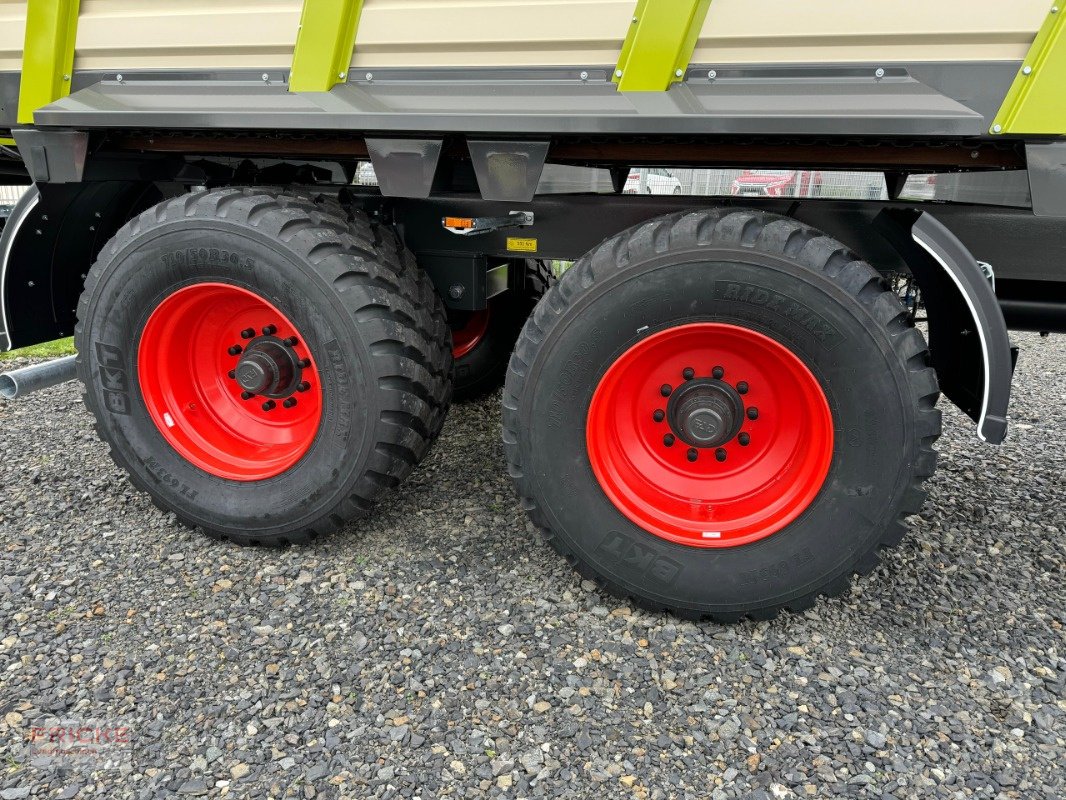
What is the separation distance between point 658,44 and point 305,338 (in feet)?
4.82

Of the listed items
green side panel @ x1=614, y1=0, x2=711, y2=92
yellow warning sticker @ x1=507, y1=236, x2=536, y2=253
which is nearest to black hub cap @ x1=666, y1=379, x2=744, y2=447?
yellow warning sticker @ x1=507, y1=236, x2=536, y2=253

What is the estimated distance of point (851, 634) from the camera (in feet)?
8.06

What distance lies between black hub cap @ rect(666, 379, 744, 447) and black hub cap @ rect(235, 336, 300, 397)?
142 centimetres

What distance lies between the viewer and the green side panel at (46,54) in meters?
2.46

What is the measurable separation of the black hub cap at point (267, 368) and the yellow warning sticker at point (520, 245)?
35.8 inches

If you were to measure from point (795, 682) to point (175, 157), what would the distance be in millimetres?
2982

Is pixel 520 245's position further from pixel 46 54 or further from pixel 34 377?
pixel 34 377

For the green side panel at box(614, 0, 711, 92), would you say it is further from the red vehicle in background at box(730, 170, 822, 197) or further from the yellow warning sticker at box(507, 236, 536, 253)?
the yellow warning sticker at box(507, 236, 536, 253)

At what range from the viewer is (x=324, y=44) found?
227 centimetres

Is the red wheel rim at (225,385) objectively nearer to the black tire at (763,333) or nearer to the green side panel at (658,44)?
the black tire at (763,333)

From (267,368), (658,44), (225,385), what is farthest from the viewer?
(225,385)

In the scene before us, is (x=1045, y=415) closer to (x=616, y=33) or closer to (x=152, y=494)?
(x=616, y=33)

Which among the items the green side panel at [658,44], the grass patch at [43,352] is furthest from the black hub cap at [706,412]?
the grass patch at [43,352]

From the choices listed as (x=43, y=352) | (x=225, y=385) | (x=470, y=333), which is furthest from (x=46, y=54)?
(x=43, y=352)
